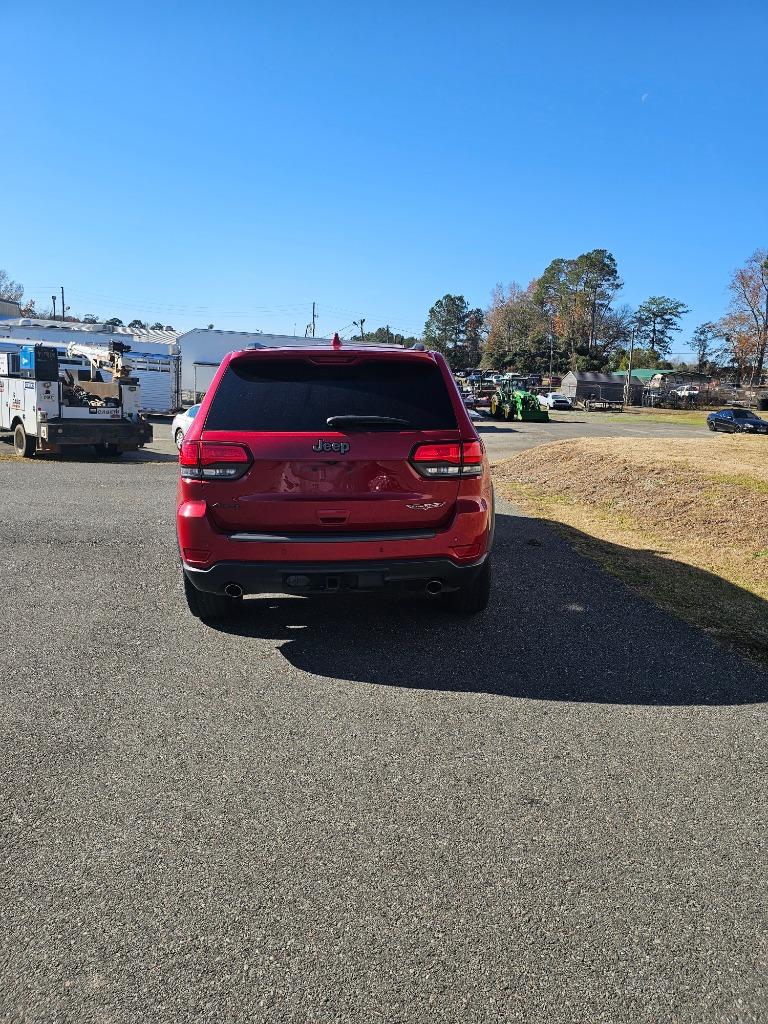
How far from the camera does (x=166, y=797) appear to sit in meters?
2.96

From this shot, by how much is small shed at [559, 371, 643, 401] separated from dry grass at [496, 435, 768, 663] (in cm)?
6786

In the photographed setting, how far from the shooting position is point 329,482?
435cm

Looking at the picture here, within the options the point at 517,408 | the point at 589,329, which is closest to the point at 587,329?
the point at 589,329

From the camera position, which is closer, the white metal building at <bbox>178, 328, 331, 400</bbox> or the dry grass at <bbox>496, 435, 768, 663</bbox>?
the dry grass at <bbox>496, 435, 768, 663</bbox>

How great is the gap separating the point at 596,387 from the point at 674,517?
3039 inches

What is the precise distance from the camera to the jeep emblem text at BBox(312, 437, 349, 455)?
4.34m

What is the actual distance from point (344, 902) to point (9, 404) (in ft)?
56.8

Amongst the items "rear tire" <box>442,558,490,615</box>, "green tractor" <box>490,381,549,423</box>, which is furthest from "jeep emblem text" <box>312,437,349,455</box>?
"green tractor" <box>490,381,549,423</box>

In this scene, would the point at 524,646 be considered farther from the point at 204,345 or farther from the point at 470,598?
the point at 204,345

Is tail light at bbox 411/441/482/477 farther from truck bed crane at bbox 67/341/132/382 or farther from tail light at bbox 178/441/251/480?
truck bed crane at bbox 67/341/132/382

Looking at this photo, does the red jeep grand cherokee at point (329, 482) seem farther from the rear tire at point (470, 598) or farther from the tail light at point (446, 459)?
the rear tire at point (470, 598)

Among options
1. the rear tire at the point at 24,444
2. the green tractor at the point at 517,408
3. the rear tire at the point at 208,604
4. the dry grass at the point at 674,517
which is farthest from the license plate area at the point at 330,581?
the green tractor at the point at 517,408

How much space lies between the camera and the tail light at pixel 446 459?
4.40m

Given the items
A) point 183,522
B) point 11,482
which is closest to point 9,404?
point 11,482
